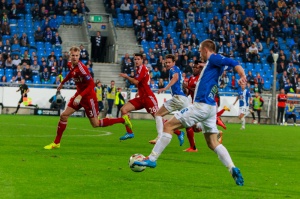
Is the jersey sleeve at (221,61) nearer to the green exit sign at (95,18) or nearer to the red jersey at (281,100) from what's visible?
the red jersey at (281,100)

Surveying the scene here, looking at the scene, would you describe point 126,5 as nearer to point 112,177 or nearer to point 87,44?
point 87,44

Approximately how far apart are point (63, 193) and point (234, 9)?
4372 cm

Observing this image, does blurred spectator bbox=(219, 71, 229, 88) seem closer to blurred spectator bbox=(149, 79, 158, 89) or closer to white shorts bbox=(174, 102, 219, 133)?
blurred spectator bbox=(149, 79, 158, 89)

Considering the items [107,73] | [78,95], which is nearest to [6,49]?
[107,73]

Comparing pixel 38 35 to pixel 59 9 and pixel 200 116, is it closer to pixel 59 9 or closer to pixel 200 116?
pixel 59 9

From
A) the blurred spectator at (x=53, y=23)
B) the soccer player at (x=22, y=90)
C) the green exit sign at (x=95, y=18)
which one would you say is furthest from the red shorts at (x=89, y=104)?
the green exit sign at (x=95, y=18)

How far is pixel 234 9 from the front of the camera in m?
51.8

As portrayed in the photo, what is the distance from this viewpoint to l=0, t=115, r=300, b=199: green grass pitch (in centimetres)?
980

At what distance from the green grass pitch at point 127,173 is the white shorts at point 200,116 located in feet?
2.88

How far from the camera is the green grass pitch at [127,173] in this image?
9798mm

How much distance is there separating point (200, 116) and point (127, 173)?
1732 mm

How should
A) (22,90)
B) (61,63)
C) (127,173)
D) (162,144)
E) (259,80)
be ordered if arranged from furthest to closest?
(259,80)
(61,63)
(22,90)
(127,173)
(162,144)

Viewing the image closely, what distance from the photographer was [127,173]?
39.5 ft

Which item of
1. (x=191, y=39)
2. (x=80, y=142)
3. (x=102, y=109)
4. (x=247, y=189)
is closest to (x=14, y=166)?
(x=247, y=189)
